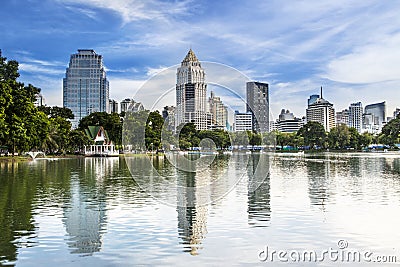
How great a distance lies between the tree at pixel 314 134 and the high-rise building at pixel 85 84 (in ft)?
266

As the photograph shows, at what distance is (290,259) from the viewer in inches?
366

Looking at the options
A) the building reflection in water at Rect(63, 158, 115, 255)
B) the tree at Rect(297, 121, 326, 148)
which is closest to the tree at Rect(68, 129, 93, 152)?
the building reflection in water at Rect(63, 158, 115, 255)

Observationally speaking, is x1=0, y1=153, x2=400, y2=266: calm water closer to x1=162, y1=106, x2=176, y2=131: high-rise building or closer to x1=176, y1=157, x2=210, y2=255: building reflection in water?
x1=176, y1=157, x2=210, y2=255: building reflection in water

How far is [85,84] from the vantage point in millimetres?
180375

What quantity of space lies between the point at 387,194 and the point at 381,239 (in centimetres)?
916

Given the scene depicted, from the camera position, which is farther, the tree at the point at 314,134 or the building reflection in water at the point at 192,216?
the tree at the point at 314,134

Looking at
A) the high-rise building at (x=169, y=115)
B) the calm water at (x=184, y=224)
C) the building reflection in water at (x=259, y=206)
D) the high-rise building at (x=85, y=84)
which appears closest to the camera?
the calm water at (x=184, y=224)

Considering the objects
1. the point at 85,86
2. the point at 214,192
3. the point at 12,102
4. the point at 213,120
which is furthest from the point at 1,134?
the point at 85,86

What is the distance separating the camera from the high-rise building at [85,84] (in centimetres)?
17700

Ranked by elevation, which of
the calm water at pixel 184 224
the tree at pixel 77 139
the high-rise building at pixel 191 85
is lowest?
the calm water at pixel 184 224

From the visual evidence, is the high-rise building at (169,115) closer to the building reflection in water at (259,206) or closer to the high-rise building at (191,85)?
the high-rise building at (191,85)

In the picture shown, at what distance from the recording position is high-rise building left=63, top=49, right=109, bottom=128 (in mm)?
177000

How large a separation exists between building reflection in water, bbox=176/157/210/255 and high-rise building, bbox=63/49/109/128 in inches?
6305

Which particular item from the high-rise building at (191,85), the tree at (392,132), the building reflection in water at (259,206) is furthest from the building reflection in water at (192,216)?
the tree at (392,132)
